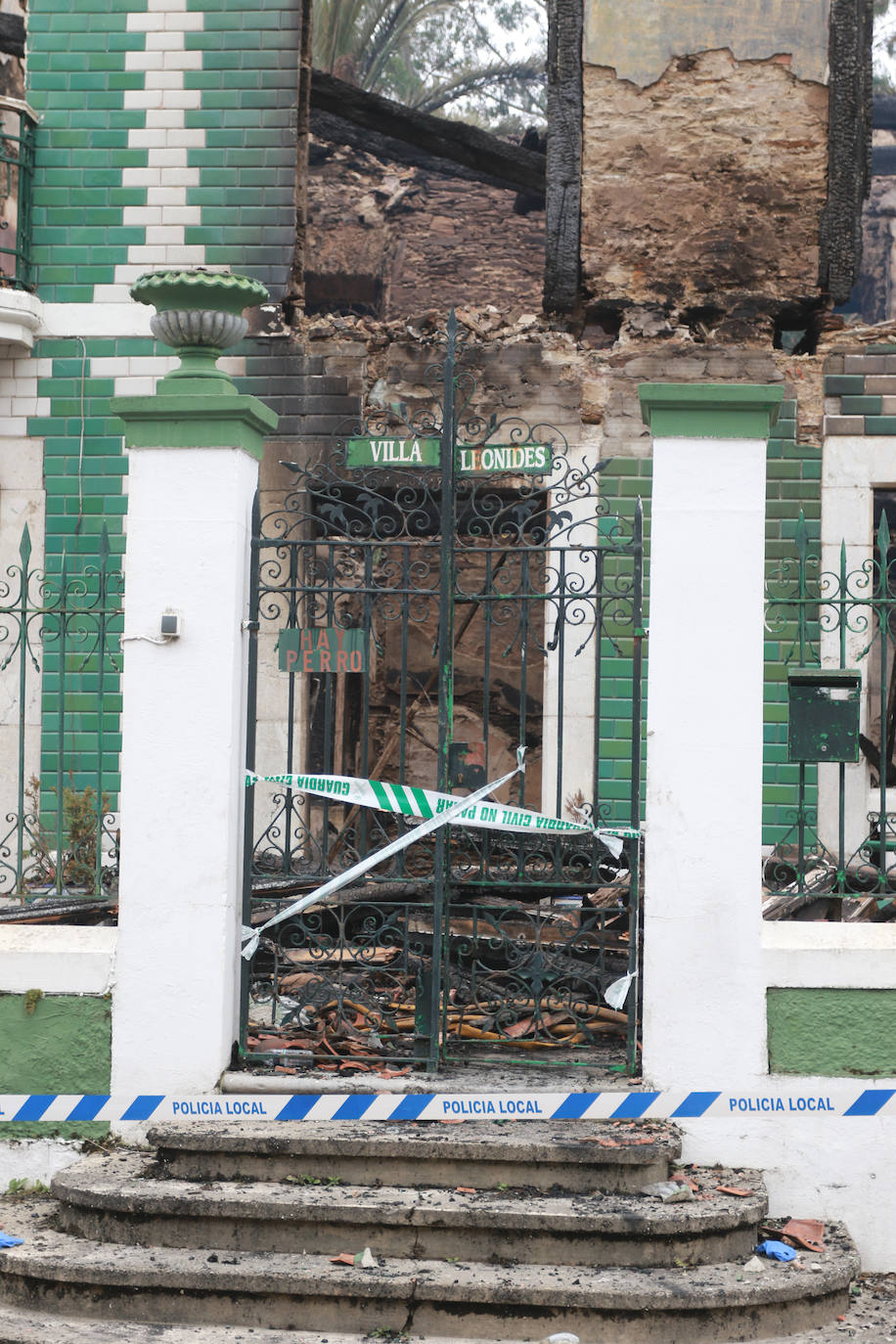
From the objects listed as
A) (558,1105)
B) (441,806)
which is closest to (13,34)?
(441,806)

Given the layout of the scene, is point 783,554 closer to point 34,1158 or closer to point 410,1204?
point 410,1204

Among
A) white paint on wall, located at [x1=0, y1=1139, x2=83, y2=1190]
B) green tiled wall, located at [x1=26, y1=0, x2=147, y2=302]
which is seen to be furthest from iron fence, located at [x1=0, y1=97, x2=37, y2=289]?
white paint on wall, located at [x1=0, y1=1139, x2=83, y2=1190]

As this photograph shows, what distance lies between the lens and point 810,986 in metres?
5.28

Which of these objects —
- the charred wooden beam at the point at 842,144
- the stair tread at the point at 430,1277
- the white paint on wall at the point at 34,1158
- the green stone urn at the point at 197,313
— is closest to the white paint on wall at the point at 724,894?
the stair tread at the point at 430,1277

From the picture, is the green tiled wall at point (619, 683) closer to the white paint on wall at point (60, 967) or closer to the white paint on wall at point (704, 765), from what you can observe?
the white paint on wall at point (704, 765)

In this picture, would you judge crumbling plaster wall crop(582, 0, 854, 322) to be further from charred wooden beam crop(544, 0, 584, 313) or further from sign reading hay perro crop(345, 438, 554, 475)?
sign reading hay perro crop(345, 438, 554, 475)

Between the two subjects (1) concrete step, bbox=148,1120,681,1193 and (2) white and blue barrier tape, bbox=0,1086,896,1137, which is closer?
(1) concrete step, bbox=148,1120,681,1193

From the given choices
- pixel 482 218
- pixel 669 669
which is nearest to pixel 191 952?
pixel 669 669

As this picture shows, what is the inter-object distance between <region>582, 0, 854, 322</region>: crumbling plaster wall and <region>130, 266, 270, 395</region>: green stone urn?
4793mm

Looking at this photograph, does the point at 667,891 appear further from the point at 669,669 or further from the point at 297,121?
the point at 297,121

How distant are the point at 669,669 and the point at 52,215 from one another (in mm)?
6604

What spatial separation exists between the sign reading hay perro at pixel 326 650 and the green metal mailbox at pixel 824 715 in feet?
5.47

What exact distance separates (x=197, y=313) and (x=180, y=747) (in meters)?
1.67

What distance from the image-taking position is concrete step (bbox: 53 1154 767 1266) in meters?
4.69
